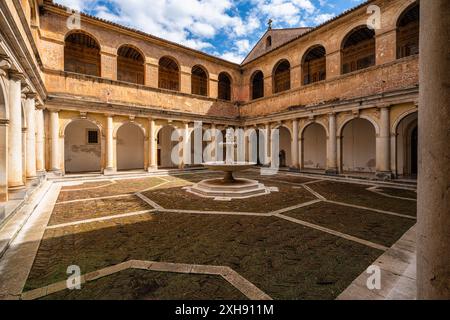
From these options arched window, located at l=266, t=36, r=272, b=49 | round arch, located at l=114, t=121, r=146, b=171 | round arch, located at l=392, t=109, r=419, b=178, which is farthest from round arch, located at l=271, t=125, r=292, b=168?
round arch, located at l=114, t=121, r=146, b=171

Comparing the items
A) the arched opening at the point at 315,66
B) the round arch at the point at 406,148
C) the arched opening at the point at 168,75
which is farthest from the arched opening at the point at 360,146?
the arched opening at the point at 168,75

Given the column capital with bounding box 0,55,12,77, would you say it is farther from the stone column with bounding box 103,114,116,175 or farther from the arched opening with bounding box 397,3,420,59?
the arched opening with bounding box 397,3,420,59

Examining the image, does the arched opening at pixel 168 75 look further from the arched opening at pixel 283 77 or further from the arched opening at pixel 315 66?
the arched opening at pixel 315 66

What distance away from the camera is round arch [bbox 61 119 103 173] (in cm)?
1620

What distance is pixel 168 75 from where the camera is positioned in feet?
63.6

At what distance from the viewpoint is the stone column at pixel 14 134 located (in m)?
6.50

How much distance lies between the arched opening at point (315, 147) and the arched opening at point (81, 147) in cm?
1684

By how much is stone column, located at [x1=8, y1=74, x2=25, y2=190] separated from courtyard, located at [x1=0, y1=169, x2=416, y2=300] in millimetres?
1271

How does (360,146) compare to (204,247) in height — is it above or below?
above

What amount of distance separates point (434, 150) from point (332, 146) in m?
13.3

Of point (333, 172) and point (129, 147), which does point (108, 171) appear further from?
point (333, 172)

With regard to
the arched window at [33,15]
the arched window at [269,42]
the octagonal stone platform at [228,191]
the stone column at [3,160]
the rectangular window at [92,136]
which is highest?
the arched window at [269,42]

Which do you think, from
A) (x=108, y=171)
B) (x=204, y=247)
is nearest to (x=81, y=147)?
(x=108, y=171)
